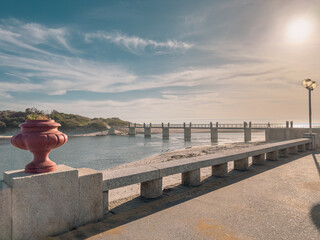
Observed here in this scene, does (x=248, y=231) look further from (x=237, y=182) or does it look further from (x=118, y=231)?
(x=237, y=182)

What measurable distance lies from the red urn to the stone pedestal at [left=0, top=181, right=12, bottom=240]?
490 mm

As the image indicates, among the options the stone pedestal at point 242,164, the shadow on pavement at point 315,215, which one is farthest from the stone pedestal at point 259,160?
the shadow on pavement at point 315,215

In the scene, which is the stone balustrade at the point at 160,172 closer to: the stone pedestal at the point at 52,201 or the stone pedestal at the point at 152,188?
the stone pedestal at the point at 152,188

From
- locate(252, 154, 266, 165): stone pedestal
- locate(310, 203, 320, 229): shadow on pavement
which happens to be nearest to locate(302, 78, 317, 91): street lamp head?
locate(252, 154, 266, 165): stone pedestal

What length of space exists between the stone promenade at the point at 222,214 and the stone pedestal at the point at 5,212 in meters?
0.72

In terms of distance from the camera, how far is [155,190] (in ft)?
15.2

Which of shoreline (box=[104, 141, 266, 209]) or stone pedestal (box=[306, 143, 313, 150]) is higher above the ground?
stone pedestal (box=[306, 143, 313, 150])

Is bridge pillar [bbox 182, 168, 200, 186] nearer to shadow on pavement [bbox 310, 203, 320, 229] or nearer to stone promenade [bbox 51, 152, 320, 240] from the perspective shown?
stone promenade [bbox 51, 152, 320, 240]

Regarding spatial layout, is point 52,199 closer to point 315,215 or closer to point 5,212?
point 5,212

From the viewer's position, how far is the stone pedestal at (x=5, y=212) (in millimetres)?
2612

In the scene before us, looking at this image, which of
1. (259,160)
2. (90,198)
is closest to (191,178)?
(90,198)

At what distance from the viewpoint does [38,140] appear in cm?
306

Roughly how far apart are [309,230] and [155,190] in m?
2.89

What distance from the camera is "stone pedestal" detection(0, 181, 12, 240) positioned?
2612mm
